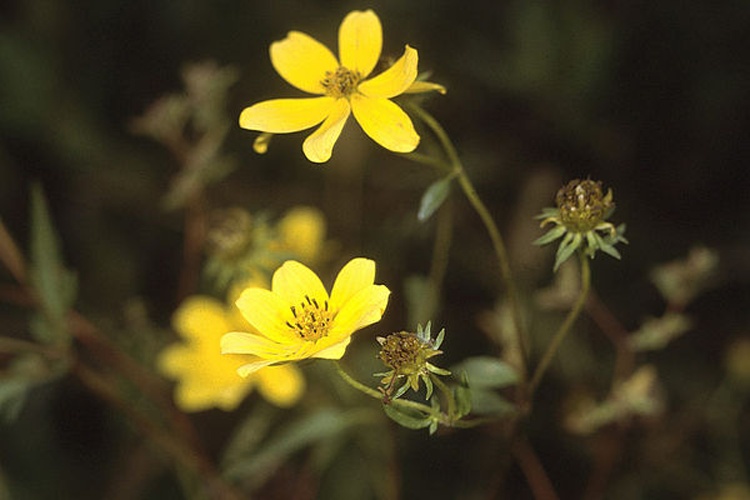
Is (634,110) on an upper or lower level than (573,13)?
lower

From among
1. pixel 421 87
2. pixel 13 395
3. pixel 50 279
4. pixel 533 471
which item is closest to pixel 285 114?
pixel 421 87

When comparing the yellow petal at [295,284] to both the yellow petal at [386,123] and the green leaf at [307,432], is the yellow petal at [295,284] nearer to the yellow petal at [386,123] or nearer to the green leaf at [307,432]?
the yellow petal at [386,123]

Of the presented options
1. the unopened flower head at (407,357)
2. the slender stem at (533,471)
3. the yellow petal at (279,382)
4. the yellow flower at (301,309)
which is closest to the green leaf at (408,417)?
the unopened flower head at (407,357)

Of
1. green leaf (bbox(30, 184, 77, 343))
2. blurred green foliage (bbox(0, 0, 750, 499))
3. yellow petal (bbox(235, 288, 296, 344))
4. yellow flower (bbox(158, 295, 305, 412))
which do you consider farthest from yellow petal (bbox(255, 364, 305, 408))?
yellow petal (bbox(235, 288, 296, 344))

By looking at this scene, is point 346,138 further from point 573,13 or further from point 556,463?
point 556,463

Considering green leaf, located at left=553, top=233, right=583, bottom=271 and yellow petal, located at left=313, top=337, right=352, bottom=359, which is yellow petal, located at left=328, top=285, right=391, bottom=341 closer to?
yellow petal, located at left=313, top=337, right=352, bottom=359

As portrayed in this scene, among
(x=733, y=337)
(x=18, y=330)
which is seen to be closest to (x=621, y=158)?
(x=733, y=337)
